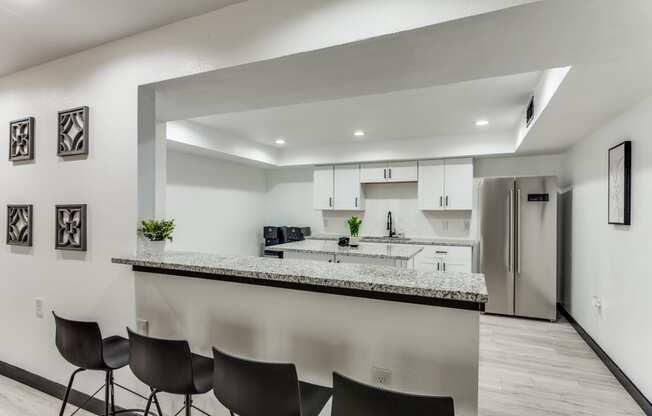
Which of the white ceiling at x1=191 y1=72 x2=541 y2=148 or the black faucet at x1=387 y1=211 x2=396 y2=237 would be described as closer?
the white ceiling at x1=191 y1=72 x2=541 y2=148

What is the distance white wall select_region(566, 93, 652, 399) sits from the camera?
2.35 m

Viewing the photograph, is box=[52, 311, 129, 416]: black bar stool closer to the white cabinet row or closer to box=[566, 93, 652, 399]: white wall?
box=[566, 93, 652, 399]: white wall

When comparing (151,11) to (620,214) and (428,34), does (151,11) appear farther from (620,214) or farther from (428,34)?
(620,214)

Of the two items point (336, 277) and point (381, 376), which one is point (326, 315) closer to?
point (336, 277)

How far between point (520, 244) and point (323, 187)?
312cm

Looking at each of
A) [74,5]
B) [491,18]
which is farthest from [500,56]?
[74,5]

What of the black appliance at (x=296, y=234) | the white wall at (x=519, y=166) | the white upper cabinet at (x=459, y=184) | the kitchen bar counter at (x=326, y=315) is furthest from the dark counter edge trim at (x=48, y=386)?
the white wall at (x=519, y=166)

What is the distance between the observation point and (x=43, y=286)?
2418mm

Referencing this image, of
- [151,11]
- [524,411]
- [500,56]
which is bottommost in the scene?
[524,411]

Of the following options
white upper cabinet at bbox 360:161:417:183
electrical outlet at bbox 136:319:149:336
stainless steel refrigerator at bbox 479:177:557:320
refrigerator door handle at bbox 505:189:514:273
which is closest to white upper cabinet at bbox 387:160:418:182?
white upper cabinet at bbox 360:161:417:183

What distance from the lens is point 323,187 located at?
5883mm

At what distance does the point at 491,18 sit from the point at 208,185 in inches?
185

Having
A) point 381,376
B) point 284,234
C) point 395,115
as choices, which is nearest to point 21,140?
point 381,376

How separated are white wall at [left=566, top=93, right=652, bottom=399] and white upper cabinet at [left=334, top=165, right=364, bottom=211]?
117 inches
